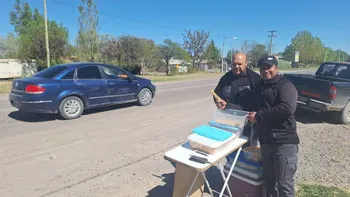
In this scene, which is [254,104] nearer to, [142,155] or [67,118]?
[142,155]

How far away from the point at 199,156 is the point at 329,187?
7.29 feet

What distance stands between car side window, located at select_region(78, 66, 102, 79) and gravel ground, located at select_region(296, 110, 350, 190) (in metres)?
5.82

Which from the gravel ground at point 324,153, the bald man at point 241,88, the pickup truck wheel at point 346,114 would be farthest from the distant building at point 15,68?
the bald man at point 241,88

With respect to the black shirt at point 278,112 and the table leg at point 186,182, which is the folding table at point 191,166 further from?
the black shirt at point 278,112

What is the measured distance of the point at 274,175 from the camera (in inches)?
105

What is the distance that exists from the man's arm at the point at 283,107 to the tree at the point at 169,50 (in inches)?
1465

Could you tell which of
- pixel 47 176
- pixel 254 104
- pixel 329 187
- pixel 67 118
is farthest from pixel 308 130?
pixel 67 118

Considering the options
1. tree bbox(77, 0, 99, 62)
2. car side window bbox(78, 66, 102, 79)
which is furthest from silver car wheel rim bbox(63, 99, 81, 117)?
tree bbox(77, 0, 99, 62)

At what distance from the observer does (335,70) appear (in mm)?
8344

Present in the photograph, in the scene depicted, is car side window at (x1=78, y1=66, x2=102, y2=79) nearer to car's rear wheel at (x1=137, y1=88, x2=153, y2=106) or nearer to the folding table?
car's rear wheel at (x1=137, y1=88, x2=153, y2=106)

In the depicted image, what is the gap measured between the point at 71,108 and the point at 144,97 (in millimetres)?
2817

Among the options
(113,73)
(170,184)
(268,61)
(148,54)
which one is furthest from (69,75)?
(148,54)

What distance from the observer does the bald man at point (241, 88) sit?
3.08m

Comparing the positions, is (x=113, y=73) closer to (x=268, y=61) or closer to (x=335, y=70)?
(x=268, y=61)
